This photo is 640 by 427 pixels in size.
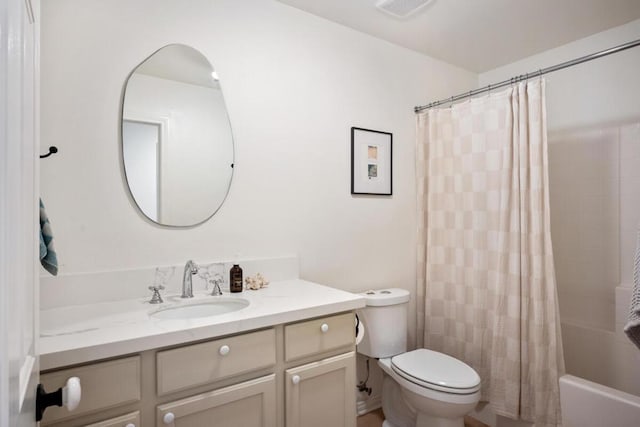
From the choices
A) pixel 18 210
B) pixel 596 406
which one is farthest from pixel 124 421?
pixel 596 406

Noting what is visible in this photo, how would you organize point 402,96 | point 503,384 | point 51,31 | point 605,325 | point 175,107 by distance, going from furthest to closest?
point 402,96, point 605,325, point 503,384, point 175,107, point 51,31

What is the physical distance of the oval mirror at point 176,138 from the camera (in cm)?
164

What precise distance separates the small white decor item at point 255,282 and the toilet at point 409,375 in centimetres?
66

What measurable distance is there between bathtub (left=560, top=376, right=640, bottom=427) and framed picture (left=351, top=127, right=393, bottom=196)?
1456 mm

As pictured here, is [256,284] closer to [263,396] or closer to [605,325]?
[263,396]

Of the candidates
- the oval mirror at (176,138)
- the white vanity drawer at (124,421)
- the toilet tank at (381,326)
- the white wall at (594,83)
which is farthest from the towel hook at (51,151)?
the white wall at (594,83)

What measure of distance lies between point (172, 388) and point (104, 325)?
0.32 m

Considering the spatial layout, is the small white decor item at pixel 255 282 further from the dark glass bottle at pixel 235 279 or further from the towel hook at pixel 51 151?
the towel hook at pixel 51 151

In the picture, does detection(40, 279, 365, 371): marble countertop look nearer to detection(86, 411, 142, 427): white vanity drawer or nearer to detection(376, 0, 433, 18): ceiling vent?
detection(86, 411, 142, 427): white vanity drawer

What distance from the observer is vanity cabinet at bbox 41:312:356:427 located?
42.1 inches

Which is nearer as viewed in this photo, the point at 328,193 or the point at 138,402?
the point at 138,402

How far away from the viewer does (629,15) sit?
221 cm

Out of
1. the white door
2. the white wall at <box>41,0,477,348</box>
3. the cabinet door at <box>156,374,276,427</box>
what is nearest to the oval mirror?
the white wall at <box>41,0,477,348</box>

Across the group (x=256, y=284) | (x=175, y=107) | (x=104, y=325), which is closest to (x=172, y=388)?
(x=104, y=325)
